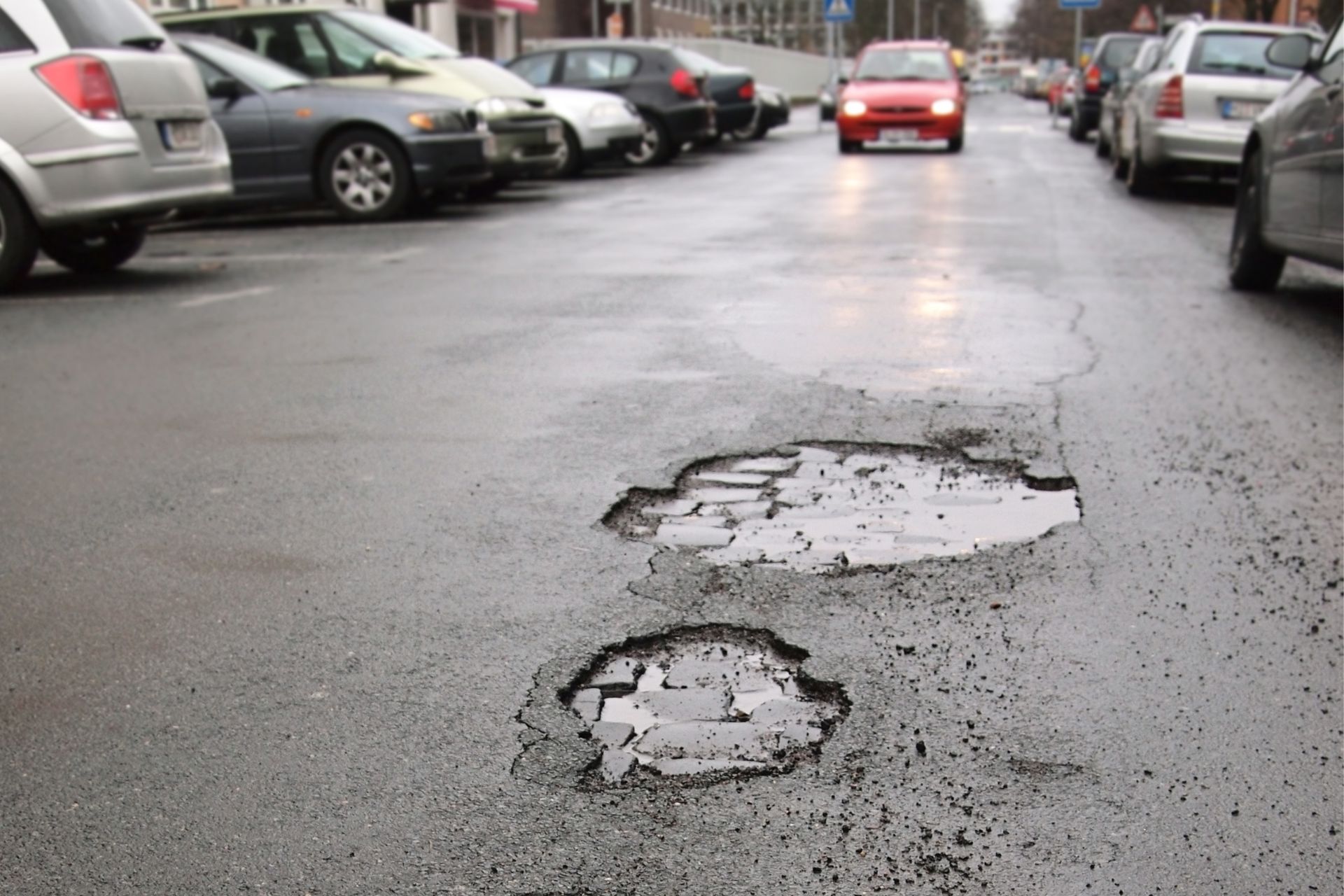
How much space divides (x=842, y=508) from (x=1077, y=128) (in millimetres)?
25016

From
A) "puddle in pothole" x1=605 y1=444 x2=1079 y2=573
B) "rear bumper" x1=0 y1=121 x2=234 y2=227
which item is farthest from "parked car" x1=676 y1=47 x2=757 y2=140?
"puddle in pothole" x1=605 y1=444 x2=1079 y2=573

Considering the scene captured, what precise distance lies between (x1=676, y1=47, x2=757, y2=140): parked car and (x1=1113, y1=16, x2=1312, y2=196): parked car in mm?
10318

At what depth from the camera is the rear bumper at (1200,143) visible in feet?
45.4

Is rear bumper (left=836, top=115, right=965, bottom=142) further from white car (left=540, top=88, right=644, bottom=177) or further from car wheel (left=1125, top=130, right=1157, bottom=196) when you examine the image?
car wheel (left=1125, top=130, right=1157, bottom=196)

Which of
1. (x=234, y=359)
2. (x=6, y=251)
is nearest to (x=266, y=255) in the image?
(x=6, y=251)

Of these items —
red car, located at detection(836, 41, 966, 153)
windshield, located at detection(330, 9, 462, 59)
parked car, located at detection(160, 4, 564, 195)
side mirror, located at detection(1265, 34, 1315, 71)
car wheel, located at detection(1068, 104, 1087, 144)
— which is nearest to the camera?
side mirror, located at detection(1265, 34, 1315, 71)

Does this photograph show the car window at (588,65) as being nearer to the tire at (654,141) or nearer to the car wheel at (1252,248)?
the tire at (654,141)

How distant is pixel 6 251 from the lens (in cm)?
875

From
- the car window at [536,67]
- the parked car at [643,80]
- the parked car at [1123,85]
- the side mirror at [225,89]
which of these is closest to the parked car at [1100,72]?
the parked car at [1123,85]

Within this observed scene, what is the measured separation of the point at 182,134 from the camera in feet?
30.8

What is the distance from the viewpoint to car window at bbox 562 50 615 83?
21250 mm

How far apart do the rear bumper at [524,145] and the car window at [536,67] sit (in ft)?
18.4

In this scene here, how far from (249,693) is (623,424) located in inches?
97.5

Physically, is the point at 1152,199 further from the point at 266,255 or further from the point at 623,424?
the point at 623,424
